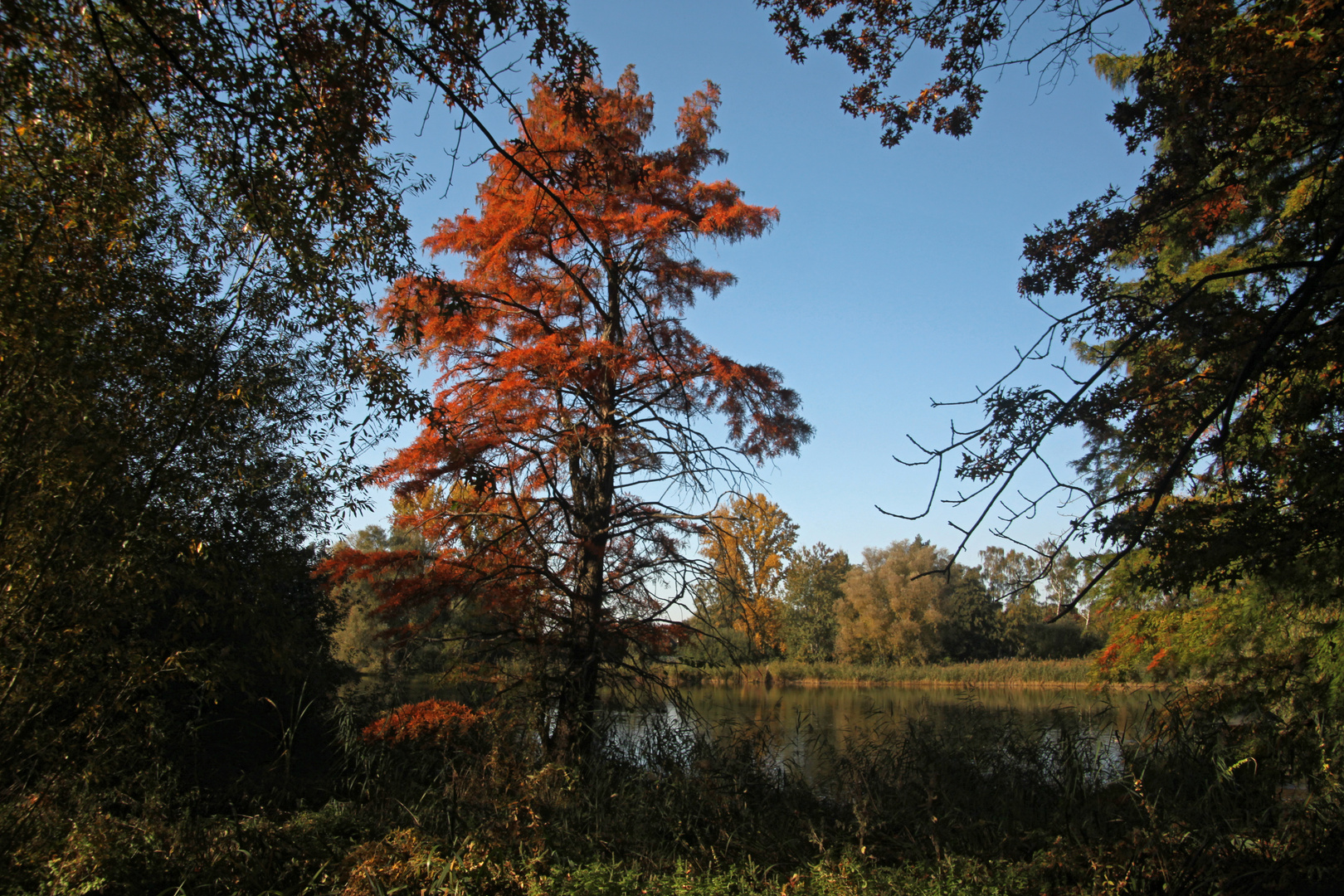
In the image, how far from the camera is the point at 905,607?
35406mm

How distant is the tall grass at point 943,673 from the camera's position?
23625mm

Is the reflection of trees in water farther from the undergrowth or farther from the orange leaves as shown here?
the orange leaves

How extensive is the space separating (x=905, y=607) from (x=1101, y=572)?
3519cm

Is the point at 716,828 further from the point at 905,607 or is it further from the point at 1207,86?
the point at 905,607

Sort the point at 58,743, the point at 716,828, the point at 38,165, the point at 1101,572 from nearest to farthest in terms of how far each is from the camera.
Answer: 1. the point at 1101,572
2. the point at 38,165
3. the point at 58,743
4. the point at 716,828

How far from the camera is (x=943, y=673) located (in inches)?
1135

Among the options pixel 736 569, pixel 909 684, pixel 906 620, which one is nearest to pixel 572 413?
pixel 736 569

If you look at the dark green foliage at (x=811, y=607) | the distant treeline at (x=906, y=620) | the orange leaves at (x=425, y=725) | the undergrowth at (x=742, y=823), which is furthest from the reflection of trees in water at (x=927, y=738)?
the dark green foliage at (x=811, y=607)

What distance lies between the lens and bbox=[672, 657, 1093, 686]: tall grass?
77.5ft

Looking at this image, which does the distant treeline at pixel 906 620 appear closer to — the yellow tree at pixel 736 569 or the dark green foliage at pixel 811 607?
the dark green foliage at pixel 811 607

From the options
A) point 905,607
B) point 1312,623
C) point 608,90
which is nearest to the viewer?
point 1312,623

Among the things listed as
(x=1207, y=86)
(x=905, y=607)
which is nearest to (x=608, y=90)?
(x=1207, y=86)

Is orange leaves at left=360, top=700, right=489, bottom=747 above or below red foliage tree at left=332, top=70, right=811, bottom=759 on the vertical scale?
below

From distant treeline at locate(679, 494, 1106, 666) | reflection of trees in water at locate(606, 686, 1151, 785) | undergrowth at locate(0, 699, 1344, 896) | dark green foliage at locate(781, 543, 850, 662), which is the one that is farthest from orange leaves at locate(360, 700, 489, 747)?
dark green foliage at locate(781, 543, 850, 662)
